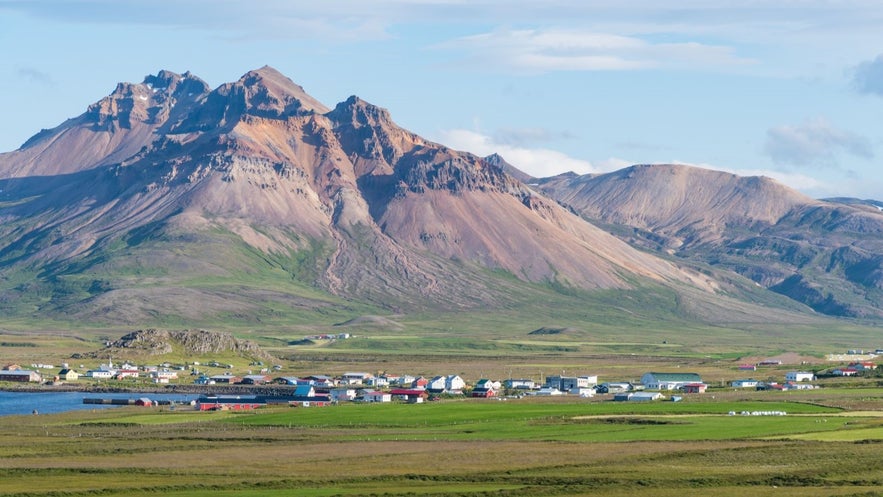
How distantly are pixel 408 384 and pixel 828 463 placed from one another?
11173cm

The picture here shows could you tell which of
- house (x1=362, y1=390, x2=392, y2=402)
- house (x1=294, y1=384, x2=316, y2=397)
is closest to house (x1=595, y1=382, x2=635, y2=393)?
house (x1=362, y1=390, x2=392, y2=402)

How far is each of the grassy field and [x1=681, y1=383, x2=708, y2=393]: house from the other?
36473mm

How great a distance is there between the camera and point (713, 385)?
634ft

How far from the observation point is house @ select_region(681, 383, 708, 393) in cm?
18200

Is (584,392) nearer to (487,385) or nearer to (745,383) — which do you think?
(487,385)

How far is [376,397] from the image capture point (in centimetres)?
17238

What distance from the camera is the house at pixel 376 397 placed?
172 meters

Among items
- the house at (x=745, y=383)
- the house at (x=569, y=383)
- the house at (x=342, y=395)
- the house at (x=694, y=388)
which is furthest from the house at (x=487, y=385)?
the house at (x=745, y=383)

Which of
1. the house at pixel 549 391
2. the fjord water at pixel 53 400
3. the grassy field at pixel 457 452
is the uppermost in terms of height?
the house at pixel 549 391

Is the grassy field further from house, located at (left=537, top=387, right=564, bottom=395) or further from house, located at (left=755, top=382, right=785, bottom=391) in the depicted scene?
house, located at (left=537, top=387, right=564, bottom=395)

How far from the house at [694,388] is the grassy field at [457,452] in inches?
1436

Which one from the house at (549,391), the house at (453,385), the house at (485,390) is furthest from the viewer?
the house at (453,385)

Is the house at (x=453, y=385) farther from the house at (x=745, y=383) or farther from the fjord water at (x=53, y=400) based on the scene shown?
the house at (x=745, y=383)

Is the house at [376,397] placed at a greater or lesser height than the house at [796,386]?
lesser
